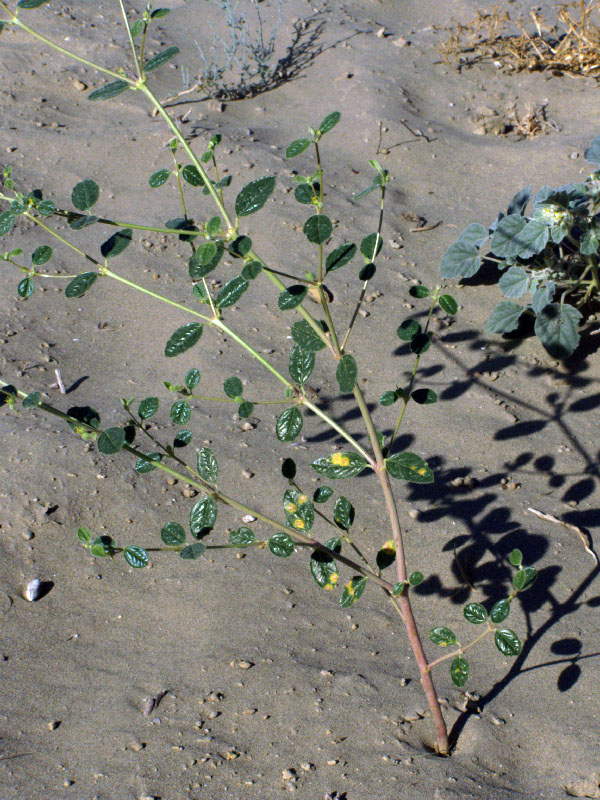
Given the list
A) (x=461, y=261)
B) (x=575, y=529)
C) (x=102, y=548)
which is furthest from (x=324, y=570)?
(x=461, y=261)

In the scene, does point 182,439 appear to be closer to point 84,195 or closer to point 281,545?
point 281,545

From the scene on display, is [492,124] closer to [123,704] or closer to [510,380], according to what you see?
[510,380]

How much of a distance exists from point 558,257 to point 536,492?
39.5 inches

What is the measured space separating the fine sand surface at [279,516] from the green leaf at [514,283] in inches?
10.6

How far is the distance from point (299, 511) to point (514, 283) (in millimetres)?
1464

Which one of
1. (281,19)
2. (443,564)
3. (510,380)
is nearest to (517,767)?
Result: (443,564)

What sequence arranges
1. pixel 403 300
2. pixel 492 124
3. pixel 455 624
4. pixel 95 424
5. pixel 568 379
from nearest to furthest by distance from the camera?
pixel 95 424 < pixel 455 624 < pixel 568 379 < pixel 403 300 < pixel 492 124

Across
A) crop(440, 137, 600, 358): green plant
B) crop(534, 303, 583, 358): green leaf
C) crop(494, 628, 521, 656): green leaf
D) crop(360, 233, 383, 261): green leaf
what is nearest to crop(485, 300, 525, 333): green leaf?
crop(440, 137, 600, 358): green plant

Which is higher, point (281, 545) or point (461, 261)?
point (281, 545)

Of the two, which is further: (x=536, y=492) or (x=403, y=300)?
(x=403, y=300)

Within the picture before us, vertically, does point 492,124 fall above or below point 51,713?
above

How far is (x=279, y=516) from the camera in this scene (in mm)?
2145

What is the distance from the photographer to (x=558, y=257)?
271 centimetres

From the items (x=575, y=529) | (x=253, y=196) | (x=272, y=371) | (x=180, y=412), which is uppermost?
(x=253, y=196)
